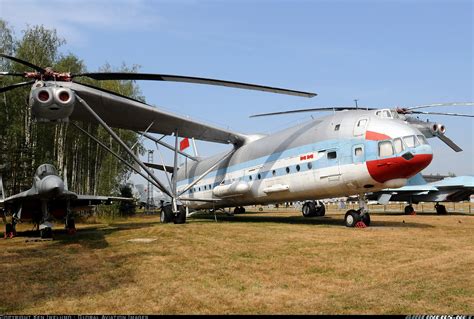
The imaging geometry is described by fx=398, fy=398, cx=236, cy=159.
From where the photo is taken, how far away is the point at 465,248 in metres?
10.5

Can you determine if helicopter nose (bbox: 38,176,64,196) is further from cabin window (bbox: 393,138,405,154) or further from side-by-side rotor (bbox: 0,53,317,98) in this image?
cabin window (bbox: 393,138,405,154)

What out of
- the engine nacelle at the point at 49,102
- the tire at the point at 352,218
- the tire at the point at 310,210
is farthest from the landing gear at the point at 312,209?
the engine nacelle at the point at 49,102

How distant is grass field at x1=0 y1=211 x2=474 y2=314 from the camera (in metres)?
5.39

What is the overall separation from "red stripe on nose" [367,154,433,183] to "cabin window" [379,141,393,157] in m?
0.20

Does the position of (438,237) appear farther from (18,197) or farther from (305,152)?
(18,197)

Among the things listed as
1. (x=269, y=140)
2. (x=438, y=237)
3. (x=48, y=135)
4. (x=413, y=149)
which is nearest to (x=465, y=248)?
(x=438, y=237)

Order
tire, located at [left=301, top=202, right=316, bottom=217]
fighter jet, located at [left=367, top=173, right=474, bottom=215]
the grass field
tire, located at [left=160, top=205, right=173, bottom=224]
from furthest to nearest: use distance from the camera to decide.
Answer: fighter jet, located at [left=367, top=173, right=474, bottom=215] → tire, located at [left=301, top=202, right=316, bottom=217] → tire, located at [left=160, top=205, right=173, bottom=224] → the grass field

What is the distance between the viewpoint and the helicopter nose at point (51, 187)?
577 inches

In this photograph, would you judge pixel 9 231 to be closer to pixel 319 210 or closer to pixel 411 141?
pixel 411 141

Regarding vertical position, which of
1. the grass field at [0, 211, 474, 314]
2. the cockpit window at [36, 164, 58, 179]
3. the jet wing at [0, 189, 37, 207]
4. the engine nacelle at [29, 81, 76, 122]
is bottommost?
the grass field at [0, 211, 474, 314]

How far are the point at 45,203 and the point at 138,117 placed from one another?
727 centimetres

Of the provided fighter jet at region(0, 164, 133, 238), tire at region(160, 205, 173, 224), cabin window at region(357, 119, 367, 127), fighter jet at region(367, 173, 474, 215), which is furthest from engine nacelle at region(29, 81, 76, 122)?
fighter jet at region(367, 173, 474, 215)

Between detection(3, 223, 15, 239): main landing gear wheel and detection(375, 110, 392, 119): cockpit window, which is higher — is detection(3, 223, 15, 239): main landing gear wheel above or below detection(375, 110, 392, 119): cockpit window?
below

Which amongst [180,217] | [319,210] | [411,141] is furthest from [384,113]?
[180,217]
